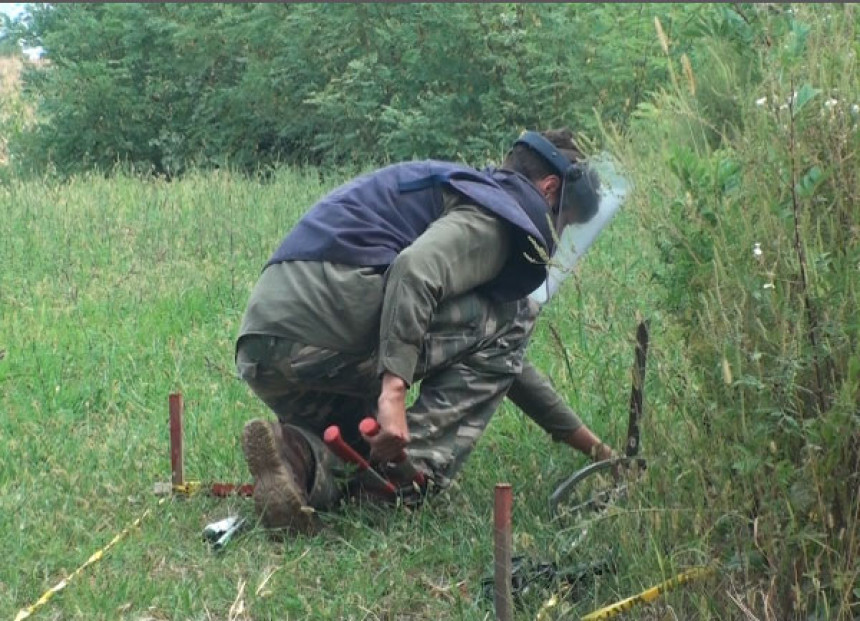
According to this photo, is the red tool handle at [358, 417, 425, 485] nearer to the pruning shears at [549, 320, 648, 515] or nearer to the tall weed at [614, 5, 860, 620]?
the pruning shears at [549, 320, 648, 515]

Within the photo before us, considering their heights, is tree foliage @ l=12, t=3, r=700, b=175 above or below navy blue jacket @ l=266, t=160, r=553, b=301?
below

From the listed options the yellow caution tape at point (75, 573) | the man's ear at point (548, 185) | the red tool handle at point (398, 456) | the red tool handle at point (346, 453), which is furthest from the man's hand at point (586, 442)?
the yellow caution tape at point (75, 573)

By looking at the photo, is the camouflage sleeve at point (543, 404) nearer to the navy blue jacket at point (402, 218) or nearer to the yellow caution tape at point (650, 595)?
the navy blue jacket at point (402, 218)

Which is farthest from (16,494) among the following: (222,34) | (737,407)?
(222,34)

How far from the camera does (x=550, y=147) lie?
4.78m

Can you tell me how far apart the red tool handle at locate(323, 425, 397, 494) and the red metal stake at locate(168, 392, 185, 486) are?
67cm

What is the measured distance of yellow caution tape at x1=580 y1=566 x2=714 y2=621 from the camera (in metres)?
3.63

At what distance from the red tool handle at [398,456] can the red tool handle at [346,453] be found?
0.08 metres

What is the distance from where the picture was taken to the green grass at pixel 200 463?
4141 mm

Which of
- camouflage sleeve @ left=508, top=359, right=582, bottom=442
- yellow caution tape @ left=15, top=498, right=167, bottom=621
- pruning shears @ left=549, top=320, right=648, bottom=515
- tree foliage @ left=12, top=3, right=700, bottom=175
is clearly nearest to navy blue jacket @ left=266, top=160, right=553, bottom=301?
camouflage sleeve @ left=508, top=359, right=582, bottom=442

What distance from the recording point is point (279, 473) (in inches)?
175

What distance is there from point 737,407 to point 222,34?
14.2 meters

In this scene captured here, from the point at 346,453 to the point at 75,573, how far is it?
90cm

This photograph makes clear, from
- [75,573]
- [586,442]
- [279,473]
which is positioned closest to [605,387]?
[586,442]
